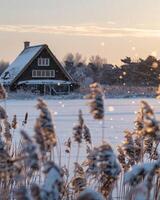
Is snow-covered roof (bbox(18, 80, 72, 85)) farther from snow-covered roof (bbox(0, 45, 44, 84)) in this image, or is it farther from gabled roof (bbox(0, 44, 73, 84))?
snow-covered roof (bbox(0, 45, 44, 84))

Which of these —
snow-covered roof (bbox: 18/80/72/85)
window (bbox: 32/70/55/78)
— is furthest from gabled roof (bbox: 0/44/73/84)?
window (bbox: 32/70/55/78)

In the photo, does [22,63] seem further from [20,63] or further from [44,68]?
[44,68]

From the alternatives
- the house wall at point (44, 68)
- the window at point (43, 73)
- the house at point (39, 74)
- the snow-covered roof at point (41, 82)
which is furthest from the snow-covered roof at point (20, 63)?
the window at point (43, 73)

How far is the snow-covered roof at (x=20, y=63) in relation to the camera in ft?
165

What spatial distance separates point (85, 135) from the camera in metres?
3.97

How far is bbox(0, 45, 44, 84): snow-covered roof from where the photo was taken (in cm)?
5033

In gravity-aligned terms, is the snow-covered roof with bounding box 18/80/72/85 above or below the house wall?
below

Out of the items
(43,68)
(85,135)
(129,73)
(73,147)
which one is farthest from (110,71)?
(85,135)

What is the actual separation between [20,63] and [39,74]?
2.21 meters

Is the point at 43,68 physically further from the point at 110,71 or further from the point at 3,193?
the point at 3,193

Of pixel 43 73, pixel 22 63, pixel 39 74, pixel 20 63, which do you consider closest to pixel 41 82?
pixel 39 74

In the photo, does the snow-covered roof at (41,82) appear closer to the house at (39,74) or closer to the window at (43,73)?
the house at (39,74)

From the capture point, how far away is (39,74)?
52.3 m

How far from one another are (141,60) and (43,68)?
2276 cm
